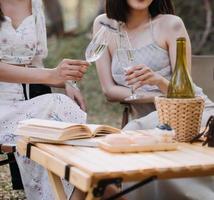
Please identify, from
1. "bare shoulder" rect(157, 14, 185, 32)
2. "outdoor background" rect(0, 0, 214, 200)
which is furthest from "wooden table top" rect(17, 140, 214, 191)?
"outdoor background" rect(0, 0, 214, 200)

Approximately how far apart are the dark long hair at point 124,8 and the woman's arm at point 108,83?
0.37 ft

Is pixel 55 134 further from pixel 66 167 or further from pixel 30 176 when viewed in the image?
pixel 30 176

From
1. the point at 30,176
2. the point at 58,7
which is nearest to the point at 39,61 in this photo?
the point at 30,176

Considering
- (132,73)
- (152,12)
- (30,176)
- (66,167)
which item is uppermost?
(152,12)

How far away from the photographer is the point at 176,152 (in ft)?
9.06

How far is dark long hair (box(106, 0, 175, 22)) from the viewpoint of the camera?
4169 mm

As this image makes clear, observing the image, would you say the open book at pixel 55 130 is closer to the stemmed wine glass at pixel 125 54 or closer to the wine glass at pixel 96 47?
the wine glass at pixel 96 47

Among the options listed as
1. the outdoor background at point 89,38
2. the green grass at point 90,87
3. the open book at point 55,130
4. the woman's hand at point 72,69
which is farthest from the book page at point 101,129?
A: the green grass at point 90,87

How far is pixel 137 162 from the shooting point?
2531 millimetres

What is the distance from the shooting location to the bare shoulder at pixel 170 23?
161 inches

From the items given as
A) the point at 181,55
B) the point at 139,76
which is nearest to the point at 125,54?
the point at 139,76

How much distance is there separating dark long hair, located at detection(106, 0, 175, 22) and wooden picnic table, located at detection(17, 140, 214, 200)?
1.44 meters

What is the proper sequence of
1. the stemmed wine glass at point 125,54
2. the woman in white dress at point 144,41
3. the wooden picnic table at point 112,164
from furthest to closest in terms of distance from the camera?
the woman in white dress at point 144,41 < the stemmed wine glass at point 125,54 < the wooden picnic table at point 112,164

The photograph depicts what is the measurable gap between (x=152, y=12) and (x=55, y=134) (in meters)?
1.58
